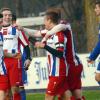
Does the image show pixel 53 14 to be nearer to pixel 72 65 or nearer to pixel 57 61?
pixel 57 61

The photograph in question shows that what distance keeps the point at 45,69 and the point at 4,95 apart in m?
9.19

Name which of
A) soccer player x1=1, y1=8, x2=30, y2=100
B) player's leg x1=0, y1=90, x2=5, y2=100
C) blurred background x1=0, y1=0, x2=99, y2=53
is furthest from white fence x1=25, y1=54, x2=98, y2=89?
player's leg x1=0, y1=90, x2=5, y2=100

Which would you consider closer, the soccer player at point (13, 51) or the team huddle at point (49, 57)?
the team huddle at point (49, 57)

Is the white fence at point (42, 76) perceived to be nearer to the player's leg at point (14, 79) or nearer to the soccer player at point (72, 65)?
the player's leg at point (14, 79)

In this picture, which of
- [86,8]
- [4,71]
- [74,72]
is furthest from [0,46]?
[86,8]

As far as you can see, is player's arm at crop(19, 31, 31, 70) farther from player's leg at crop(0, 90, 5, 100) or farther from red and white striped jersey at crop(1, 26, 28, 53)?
player's leg at crop(0, 90, 5, 100)

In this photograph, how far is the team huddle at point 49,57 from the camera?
10.8m

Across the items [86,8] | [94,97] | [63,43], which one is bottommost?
[94,97]

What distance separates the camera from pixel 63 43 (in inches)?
425

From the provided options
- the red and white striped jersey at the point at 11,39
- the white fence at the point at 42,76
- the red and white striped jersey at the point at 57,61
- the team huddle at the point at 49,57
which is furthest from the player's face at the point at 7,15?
the white fence at the point at 42,76

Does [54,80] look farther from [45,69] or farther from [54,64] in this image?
[45,69]

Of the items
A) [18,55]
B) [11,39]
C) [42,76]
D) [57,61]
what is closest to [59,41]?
[57,61]

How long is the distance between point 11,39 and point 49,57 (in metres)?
1.78

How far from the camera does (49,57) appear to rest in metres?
11.0
